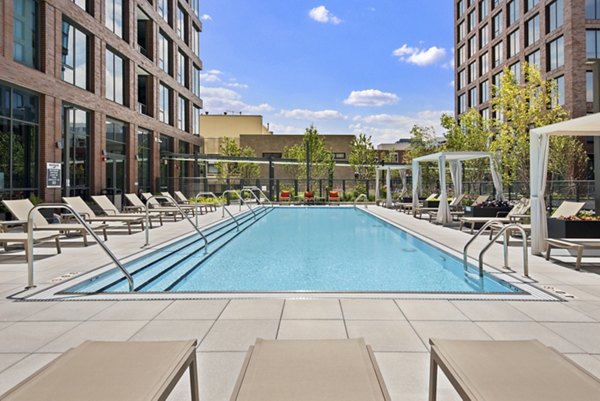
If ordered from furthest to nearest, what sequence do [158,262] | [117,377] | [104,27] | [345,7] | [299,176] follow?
[299,176] → [345,7] → [104,27] → [158,262] → [117,377]

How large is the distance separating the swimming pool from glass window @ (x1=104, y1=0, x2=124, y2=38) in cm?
1109

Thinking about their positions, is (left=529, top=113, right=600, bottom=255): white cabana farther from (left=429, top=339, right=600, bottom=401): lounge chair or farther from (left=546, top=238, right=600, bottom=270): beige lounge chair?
(left=429, top=339, right=600, bottom=401): lounge chair

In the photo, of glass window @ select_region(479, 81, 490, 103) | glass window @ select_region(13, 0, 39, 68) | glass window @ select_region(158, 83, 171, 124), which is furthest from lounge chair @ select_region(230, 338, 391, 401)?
glass window @ select_region(479, 81, 490, 103)

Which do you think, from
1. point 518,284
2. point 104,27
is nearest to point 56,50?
point 104,27

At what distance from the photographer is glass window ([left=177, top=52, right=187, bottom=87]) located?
2778 cm

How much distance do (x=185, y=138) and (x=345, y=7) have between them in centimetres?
1314

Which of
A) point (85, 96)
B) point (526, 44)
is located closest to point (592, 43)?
point (526, 44)

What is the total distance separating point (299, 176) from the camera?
31562mm

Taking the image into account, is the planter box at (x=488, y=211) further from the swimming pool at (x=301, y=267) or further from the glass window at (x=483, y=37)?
the glass window at (x=483, y=37)

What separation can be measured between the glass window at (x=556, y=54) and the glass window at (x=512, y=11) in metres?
5.67

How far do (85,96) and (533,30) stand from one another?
29.6 meters

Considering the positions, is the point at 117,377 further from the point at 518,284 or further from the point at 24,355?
the point at 518,284

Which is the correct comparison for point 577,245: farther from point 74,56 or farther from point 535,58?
Answer: point 535,58

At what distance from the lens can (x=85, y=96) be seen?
16.0 m
